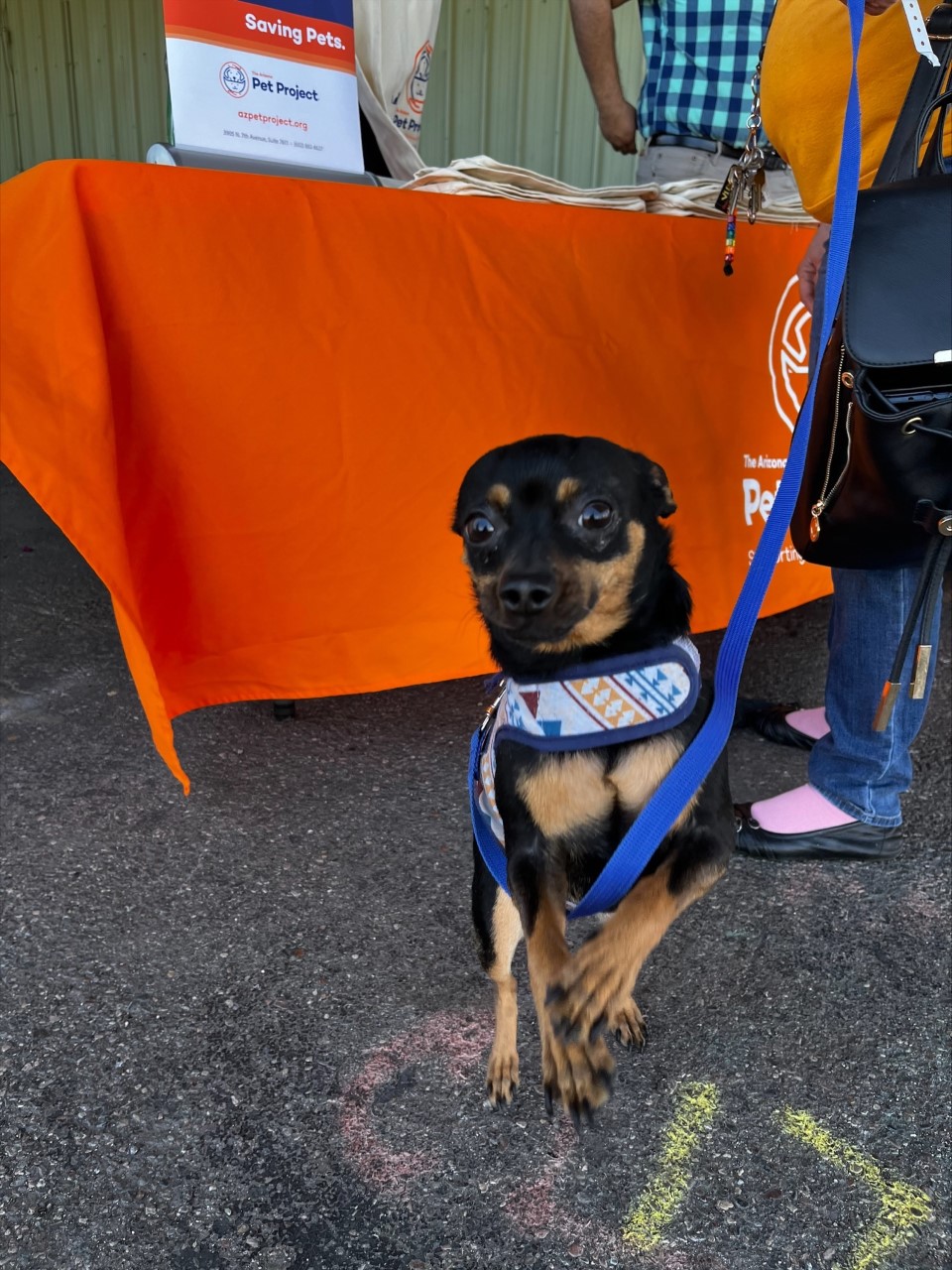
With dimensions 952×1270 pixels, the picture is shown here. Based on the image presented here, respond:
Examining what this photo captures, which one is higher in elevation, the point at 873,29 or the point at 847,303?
the point at 873,29

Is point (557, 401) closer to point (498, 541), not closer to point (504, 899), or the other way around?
point (498, 541)

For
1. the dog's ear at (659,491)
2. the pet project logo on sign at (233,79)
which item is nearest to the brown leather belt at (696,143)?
the pet project logo on sign at (233,79)

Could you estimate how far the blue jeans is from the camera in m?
2.35

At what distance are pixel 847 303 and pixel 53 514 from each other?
5.45 feet

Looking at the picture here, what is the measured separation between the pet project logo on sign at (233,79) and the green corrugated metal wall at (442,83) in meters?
4.93

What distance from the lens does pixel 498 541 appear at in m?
1.80

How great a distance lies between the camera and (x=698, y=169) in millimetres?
3734

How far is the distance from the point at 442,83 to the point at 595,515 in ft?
21.0

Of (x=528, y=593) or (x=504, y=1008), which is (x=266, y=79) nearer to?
(x=528, y=593)

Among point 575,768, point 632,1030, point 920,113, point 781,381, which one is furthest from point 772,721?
point 920,113

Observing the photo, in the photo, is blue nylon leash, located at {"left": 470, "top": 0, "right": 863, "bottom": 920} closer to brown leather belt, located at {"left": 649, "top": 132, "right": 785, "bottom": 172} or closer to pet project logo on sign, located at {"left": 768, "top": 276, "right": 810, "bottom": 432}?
pet project logo on sign, located at {"left": 768, "top": 276, "right": 810, "bottom": 432}

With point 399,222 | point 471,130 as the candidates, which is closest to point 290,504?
point 399,222

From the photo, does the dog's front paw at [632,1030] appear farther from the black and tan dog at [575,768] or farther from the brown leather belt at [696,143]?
the brown leather belt at [696,143]

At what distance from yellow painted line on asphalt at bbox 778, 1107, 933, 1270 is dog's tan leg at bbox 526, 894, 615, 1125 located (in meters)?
0.50
